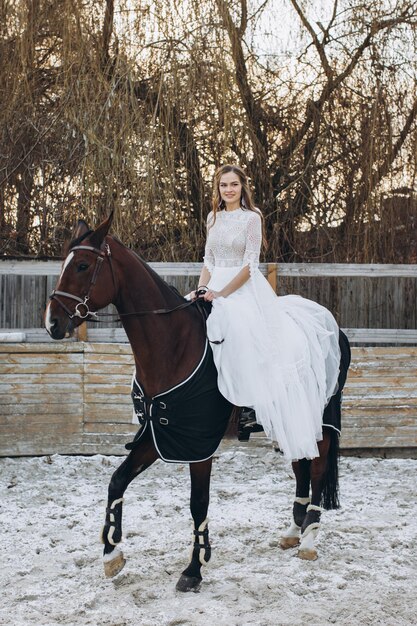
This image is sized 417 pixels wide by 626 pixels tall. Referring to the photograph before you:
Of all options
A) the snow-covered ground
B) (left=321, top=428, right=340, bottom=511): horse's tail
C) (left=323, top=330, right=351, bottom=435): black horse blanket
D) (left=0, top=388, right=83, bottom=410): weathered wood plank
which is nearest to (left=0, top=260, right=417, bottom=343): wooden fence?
(left=0, top=388, right=83, bottom=410): weathered wood plank

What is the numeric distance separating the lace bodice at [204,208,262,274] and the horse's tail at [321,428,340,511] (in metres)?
1.20

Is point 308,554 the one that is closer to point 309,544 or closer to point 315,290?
point 309,544

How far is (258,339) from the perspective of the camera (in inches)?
143

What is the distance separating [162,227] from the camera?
273 inches

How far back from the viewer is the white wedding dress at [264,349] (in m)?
3.53

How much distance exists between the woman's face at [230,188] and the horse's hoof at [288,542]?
1934mm

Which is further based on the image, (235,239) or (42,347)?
(42,347)

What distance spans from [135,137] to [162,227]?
0.89 metres

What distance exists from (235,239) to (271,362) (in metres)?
0.69

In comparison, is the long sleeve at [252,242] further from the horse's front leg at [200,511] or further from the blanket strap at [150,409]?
the horse's front leg at [200,511]

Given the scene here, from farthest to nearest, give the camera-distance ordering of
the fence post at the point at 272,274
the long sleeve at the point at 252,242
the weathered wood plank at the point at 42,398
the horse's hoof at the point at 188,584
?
1. the fence post at the point at 272,274
2. the weathered wood plank at the point at 42,398
3. the long sleeve at the point at 252,242
4. the horse's hoof at the point at 188,584

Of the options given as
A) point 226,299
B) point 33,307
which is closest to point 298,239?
point 33,307

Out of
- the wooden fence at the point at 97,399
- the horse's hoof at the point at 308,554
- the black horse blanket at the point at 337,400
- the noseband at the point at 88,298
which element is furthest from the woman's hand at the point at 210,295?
the wooden fence at the point at 97,399

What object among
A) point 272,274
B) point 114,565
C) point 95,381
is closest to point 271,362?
point 114,565
